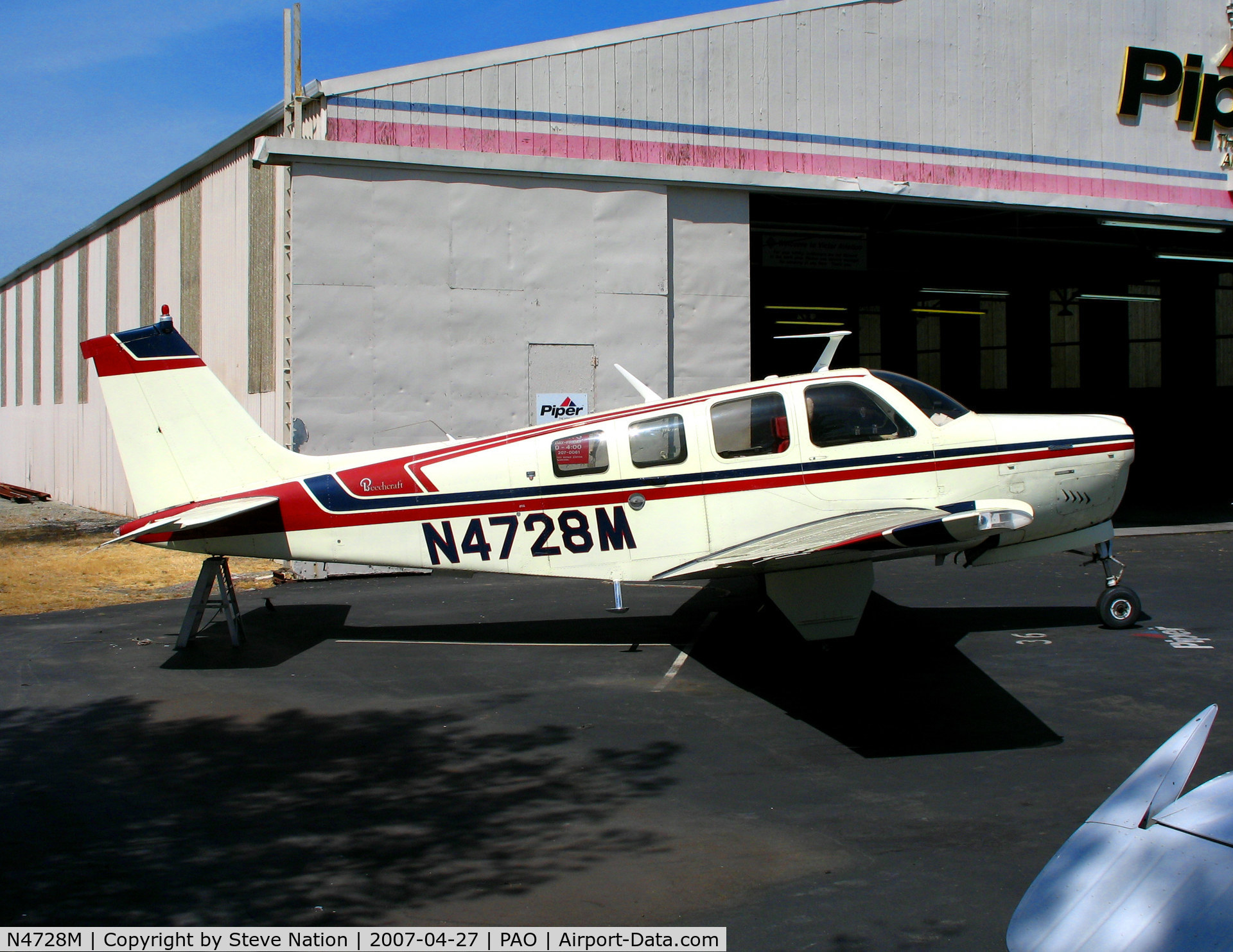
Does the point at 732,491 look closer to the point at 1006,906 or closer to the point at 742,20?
the point at 1006,906

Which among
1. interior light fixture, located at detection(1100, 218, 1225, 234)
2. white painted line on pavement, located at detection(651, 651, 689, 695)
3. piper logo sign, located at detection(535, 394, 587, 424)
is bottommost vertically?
white painted line on pavement, located at detection(651, 651, 689, 695)

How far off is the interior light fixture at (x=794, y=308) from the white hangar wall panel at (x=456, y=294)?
588 inches

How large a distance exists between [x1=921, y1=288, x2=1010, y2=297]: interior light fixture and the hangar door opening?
82 mm

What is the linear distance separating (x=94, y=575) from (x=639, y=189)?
957 cm

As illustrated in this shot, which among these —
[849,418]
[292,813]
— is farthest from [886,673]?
[292,813]

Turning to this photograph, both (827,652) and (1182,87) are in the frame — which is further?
(1182,87)

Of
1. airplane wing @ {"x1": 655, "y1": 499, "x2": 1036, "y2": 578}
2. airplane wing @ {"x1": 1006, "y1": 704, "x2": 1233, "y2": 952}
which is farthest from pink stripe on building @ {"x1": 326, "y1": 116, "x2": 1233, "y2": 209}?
airplane wing @ {"x1": 1006, "y1": 704, "x2": 1233, "y2": 952}

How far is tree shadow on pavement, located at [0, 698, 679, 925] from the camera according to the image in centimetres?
408

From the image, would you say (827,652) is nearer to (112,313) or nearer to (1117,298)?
(1117,298)

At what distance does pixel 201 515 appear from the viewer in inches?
321

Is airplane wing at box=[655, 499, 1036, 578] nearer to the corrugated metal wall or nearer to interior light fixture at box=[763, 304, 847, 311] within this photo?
the corrugated metal wall

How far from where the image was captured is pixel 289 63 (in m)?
13.2

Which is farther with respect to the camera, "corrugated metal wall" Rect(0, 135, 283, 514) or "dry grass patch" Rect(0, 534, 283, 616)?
"corrugated metal wall" Rect(0, 135, 283, 514)

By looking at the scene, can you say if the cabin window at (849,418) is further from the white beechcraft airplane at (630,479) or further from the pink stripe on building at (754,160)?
the pink stripe on building at (754,160)
